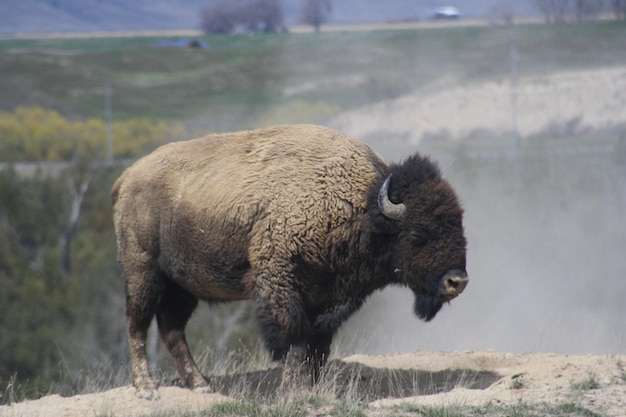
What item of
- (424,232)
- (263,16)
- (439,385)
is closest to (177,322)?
(439,385)

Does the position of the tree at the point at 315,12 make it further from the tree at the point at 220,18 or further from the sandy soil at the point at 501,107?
the sandy soil at the point at 501,107

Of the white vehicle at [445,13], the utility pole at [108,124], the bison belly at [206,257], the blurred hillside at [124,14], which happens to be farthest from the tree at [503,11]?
the bison belly at [206,257]

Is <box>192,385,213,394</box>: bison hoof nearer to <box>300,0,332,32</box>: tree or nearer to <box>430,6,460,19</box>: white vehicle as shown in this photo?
<box>430,6,460,19</box>: white vehicle

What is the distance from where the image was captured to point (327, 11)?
3972 centimetres

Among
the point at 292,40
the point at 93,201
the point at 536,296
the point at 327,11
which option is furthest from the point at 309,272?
the point at 292,40

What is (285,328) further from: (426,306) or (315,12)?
(315,12)

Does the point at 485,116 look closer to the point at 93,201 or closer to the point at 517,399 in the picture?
the point at 93,201

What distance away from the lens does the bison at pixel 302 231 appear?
7203 mm

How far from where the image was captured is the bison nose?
694 cm

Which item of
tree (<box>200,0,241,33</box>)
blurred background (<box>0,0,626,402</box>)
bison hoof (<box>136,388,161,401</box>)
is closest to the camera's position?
bison hoof (<box>136,388,161,401</box>)

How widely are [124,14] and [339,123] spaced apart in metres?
16.8

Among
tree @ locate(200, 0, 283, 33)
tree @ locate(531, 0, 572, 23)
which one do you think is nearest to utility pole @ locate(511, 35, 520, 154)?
tree @ locate(531, 0, 572, 23)

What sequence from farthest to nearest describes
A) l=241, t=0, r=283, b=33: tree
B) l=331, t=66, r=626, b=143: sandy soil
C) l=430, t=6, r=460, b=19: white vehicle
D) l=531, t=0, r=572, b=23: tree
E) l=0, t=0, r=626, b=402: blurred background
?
l=430, t=6, r=460, b=19: white vehicle < l=241, t=0, r=283, b=33: tree < l=331, t=66, r=626, b=143: sandy soil < l=531, t=0, r=572, b=23: tree < l=0, t=0, r=626, b=402: blurred background

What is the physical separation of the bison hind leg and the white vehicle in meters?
30.0
